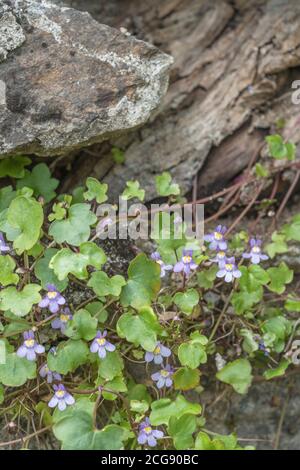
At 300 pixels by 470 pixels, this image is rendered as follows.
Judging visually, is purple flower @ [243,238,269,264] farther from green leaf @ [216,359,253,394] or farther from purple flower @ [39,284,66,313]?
purple flower @ [39,284,66,313]

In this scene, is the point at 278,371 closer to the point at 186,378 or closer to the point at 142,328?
the point at 186,378

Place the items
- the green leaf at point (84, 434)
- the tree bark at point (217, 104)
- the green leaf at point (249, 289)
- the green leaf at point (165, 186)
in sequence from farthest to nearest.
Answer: the tree bark at point (217, 104) → the green leaf at point (165, 186) → the green leaf at point (249, 289) → the green leaf at point (84, 434)

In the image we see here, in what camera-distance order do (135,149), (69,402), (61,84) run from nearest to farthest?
(69,402) → (61,84) → (135,149)

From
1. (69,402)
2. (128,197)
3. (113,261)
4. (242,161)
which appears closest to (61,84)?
(128,197)

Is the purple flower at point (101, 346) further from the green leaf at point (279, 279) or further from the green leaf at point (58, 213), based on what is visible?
the green leaf at point (279, 279)

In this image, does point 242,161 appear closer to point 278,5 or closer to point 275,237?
point 275,237

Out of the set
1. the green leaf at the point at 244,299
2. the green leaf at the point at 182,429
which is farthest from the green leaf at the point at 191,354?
the green leaf at the point at 244,299

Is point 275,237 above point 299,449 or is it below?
above

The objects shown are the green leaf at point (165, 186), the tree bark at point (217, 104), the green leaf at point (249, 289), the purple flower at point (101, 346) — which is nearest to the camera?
the purple flower at point (101, 346)
